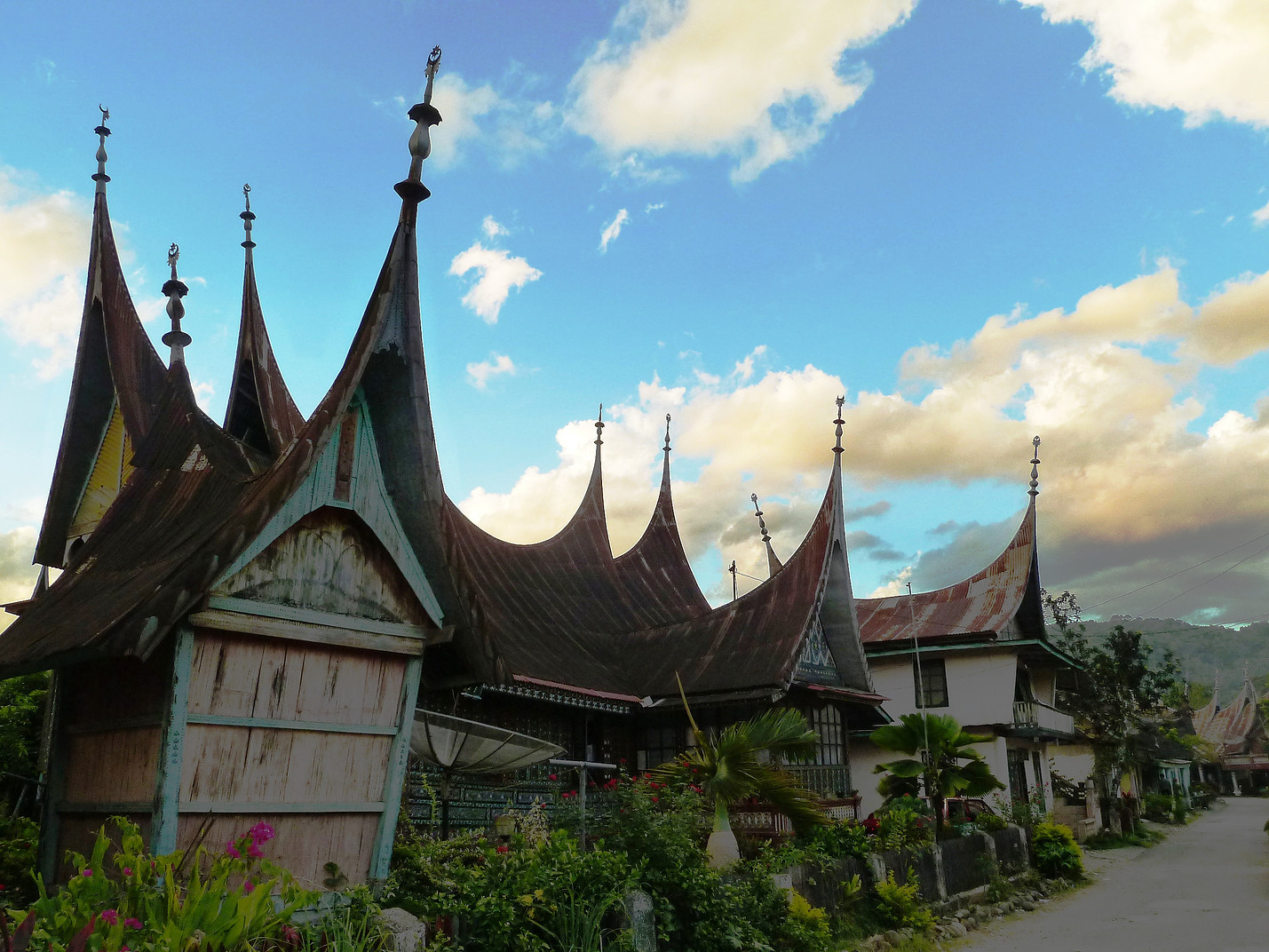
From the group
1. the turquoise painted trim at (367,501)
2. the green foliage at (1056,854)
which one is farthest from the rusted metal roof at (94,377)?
the green foliage at (1056,854)

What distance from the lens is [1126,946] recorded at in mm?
11797

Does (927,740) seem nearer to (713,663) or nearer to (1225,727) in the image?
(713,663)

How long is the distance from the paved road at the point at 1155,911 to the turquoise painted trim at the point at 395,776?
7.98 m

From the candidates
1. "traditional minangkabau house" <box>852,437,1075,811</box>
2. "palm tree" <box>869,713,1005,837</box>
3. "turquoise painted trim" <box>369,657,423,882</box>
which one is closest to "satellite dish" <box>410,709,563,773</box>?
"turquoise painted trim" <box>369,657,423,882</box>

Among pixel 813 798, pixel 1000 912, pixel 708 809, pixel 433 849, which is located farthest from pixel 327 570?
pixel 1000 912

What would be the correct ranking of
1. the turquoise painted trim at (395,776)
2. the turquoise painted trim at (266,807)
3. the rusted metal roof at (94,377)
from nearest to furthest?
the turquoise painted trim at (266,807), the turquoise painted trim at (395,776), the rusted metal roof at (94,377)

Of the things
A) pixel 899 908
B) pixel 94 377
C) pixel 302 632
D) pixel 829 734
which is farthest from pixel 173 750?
pixel 829 734

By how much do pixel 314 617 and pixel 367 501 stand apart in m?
0.93

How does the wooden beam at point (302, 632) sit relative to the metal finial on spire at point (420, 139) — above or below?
below

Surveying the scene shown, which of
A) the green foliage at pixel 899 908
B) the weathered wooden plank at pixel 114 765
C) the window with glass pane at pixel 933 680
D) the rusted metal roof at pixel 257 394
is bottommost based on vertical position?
the green foliage at pixel 899 908

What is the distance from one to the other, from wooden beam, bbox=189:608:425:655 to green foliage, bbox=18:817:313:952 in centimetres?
129

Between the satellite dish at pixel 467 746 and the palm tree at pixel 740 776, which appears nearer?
the satellite dish at pixel 467 746

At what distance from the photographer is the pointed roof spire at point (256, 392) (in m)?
10.2

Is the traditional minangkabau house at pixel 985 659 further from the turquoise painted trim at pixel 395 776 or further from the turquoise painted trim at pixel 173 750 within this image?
the turquoise painted trim at pixel 173 750
